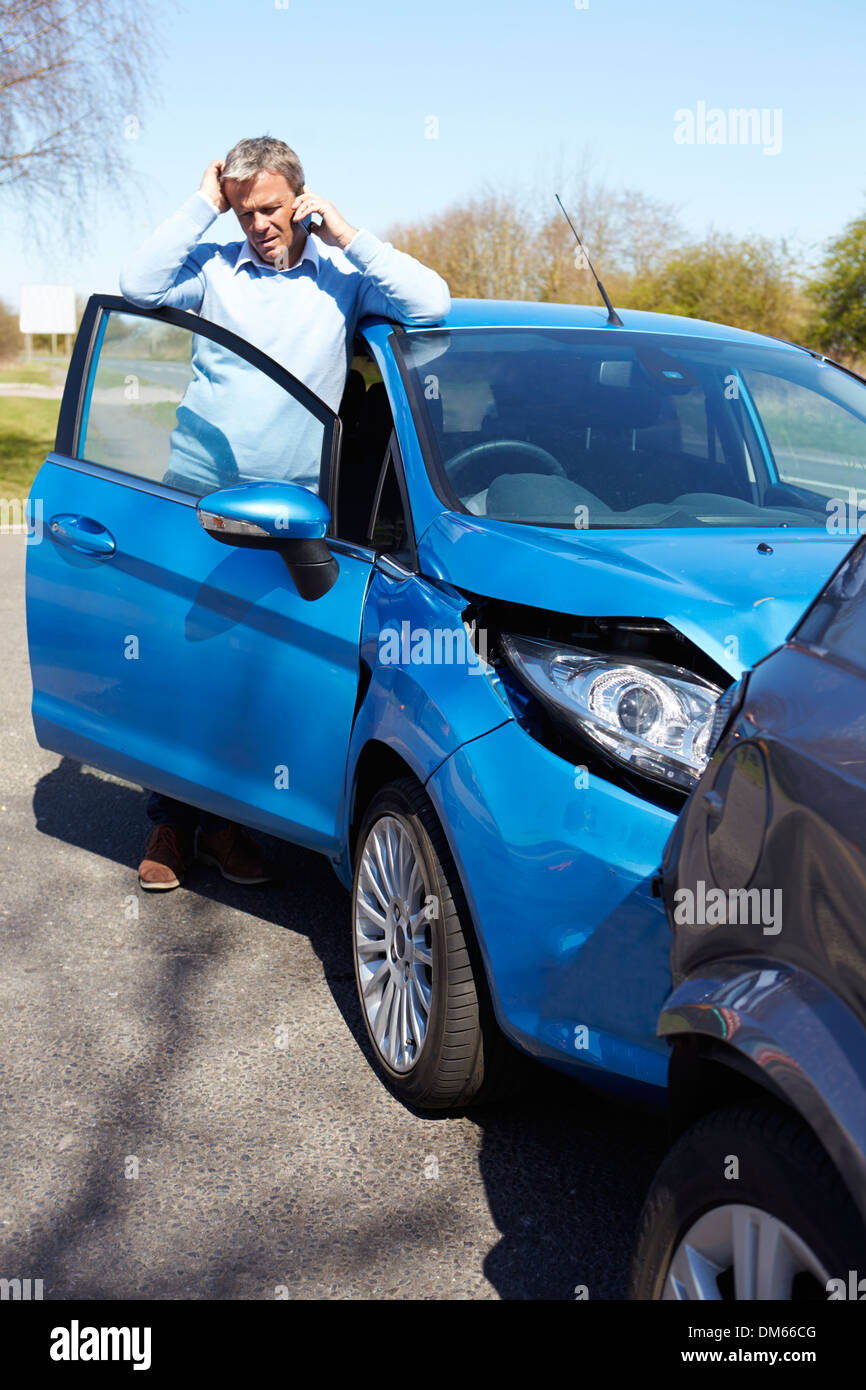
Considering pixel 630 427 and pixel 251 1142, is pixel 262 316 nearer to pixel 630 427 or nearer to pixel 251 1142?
pixel 630 427

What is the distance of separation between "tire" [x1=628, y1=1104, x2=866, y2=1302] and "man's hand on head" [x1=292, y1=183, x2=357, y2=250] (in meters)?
2.97

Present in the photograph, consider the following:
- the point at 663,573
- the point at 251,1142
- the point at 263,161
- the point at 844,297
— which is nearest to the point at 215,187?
the point at 263,161

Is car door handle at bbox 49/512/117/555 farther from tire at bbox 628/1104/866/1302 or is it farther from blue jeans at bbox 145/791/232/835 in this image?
tire at bbox 628/1104/866/1302

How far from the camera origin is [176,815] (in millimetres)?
4418

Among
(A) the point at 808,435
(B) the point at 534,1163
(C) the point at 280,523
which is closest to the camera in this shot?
(B) the point at 534,1163

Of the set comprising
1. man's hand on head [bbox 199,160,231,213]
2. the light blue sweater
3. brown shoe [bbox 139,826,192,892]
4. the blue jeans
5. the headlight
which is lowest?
brown shoe [bbox 139,826,192,892]

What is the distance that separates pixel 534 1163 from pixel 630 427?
5.96 ft

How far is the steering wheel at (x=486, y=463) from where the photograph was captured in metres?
3.17

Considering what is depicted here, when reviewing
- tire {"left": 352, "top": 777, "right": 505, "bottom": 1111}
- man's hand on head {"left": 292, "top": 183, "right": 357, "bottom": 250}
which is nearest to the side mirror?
tire {"left": 352, "top": 777, "right": 505, "bottom": 1111}

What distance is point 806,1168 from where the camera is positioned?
1.44 m

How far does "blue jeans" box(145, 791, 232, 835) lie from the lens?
4.41 meters

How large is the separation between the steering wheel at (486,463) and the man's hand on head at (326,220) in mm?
986
